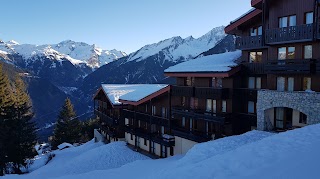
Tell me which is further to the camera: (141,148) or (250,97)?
(141,148)

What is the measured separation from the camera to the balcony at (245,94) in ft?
76.5

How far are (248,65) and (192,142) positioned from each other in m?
Answer: 8.74

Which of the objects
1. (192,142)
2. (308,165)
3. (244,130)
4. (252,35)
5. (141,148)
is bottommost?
(141,148)

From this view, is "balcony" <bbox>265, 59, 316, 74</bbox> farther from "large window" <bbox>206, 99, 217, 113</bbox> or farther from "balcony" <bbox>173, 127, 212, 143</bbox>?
"balcony" <bbox>173, 127, 212, 143</bbox>

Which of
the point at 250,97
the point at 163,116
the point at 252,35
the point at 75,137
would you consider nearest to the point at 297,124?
the point at 250,97

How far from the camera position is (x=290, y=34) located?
1978 centimetres

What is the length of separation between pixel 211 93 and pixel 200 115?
2228mm

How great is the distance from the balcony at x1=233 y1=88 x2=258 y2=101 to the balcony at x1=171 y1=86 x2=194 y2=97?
4.60 meters

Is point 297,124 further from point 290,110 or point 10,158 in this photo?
point 10,158

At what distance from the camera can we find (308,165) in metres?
9.16

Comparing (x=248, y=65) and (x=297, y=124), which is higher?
(x=248, y=65)

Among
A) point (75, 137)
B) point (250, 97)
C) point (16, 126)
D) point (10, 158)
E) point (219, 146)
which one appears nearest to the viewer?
point (219, 146)

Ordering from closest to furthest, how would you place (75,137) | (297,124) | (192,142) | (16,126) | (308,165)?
(308,165) → (297,124) → (192,142) → (16,126) → (75,137)

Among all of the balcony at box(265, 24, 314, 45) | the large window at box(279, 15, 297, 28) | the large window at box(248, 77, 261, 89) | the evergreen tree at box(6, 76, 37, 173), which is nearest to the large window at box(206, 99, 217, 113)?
the large window at box(248, 77, 261, 89)
